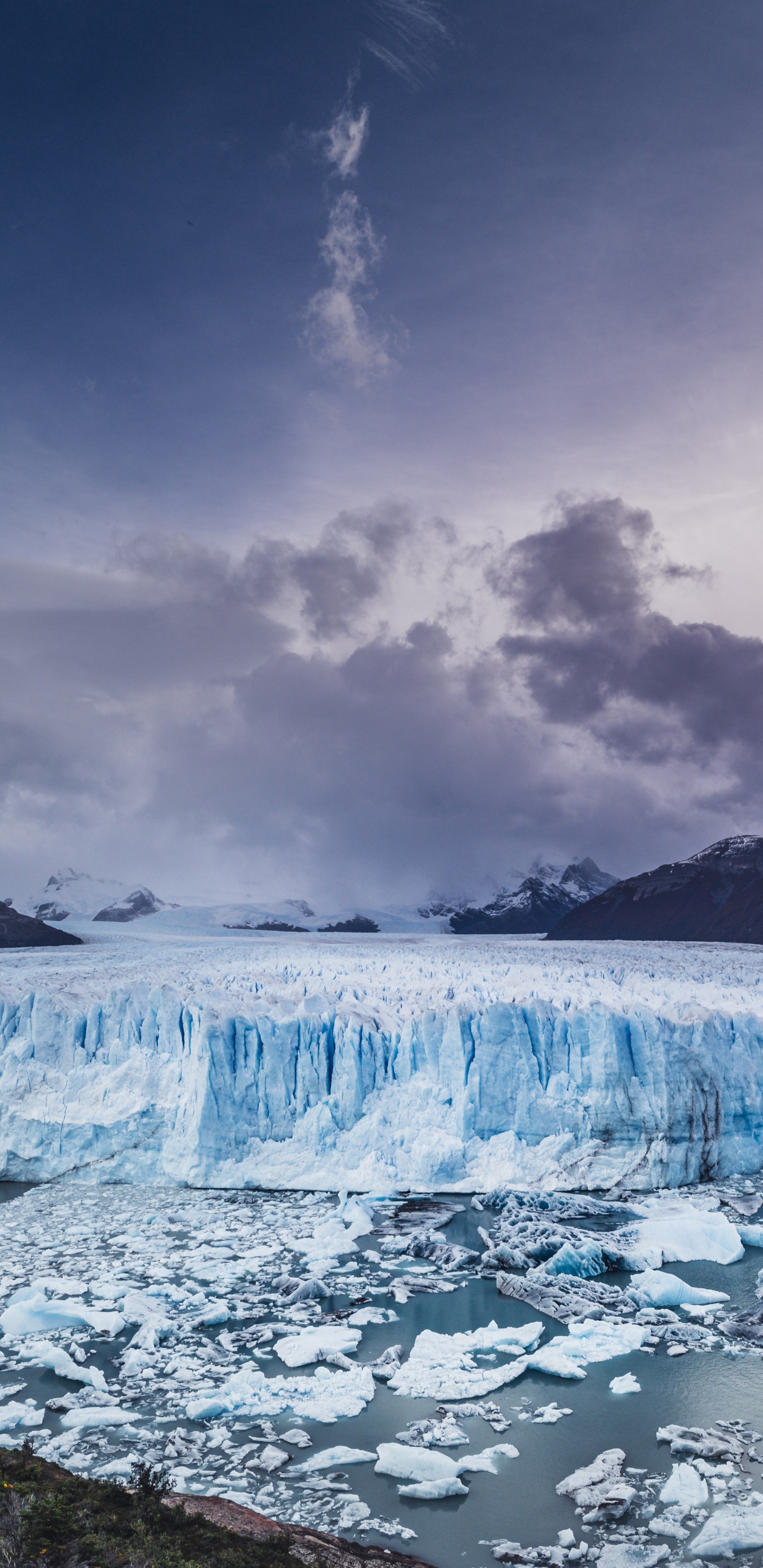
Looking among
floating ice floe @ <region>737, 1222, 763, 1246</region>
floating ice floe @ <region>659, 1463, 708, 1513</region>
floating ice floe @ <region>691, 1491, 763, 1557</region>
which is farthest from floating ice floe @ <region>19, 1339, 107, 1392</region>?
floating ice floe @ <region>737, 1222, 763, 1246</region>

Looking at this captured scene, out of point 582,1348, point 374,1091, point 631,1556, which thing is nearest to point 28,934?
point 374,1091

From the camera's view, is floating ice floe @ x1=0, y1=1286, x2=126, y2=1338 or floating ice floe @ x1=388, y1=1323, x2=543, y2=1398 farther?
floating ice floe @ x1=0, y1=1286, x2=126, y2=1338

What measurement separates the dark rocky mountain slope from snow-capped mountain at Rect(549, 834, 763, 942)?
21566mm

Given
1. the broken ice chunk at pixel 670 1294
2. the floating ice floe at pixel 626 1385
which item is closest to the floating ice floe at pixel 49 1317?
the floating ice floe at pixel 626 1385

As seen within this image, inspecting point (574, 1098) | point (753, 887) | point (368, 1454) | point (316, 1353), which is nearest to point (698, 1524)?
point (368, 1454)

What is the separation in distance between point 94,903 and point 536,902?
2967 cm

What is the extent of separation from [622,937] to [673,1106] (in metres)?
31.9

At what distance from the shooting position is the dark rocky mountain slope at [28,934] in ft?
111

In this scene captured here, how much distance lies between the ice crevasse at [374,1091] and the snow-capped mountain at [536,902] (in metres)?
39.2

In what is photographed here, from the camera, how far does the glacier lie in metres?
15.8

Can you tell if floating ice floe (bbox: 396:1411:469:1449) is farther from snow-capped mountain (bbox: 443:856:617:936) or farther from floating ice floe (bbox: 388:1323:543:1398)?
snow-capped mountain (bbox: 443:856:617:936)

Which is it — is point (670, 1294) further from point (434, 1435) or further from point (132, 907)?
point (132, 907)

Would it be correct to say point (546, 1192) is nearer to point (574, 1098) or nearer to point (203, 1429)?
point (574, 1098)

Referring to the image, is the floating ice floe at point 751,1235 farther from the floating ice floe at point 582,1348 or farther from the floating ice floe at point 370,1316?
the floating ice floe at point 370,1316
